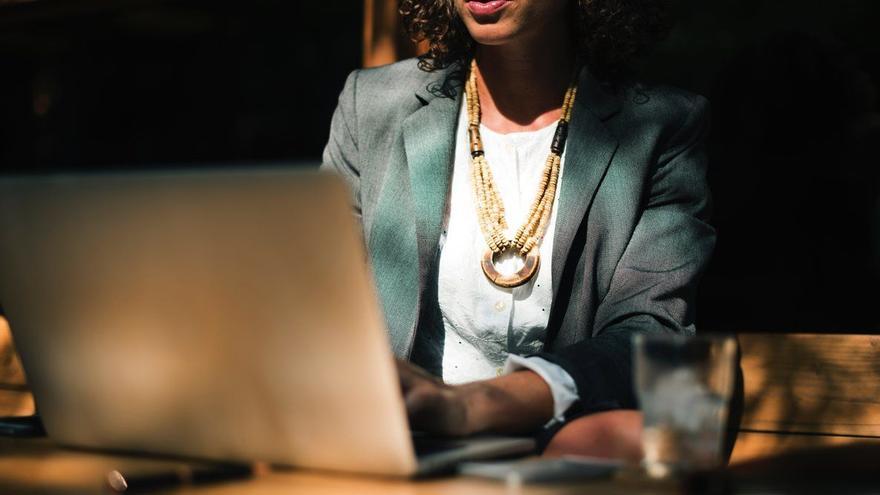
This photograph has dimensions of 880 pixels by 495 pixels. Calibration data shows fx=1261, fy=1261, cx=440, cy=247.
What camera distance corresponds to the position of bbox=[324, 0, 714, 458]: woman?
2275 mm

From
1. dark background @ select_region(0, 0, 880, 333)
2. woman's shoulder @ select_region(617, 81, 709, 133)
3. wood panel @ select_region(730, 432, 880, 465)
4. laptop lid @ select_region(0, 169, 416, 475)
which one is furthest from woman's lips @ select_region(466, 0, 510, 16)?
A: laptop lid @ select_region(0, 169, 416, 475)

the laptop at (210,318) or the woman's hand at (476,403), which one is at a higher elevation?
the laptop at (210,318)

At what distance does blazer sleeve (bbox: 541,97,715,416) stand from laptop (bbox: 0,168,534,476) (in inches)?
22.4

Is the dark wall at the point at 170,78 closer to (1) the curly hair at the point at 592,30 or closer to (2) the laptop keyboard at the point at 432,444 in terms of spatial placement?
(1) the curly hair at the point at 592,30

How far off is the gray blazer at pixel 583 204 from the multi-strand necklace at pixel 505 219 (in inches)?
2.1

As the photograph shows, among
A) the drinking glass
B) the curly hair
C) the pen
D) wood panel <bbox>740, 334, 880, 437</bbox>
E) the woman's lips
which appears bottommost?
wood panel <bbox>740, 334, 880, 437</bbox>

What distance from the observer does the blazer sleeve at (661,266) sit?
189 centimetres

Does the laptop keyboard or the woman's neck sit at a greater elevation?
the woman's neck

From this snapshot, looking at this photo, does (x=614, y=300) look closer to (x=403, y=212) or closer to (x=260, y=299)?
(x=403, y=212)

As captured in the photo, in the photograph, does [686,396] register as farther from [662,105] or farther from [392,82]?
[392,82]

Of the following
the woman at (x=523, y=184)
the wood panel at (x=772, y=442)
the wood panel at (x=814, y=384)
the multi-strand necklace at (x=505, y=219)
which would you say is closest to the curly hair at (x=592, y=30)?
the woman at (x=523, y=184)

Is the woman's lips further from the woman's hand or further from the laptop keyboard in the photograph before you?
the laptop keyboard

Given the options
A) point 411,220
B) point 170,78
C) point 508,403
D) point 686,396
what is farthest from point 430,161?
point 170,78

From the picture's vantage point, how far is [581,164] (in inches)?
92.2
